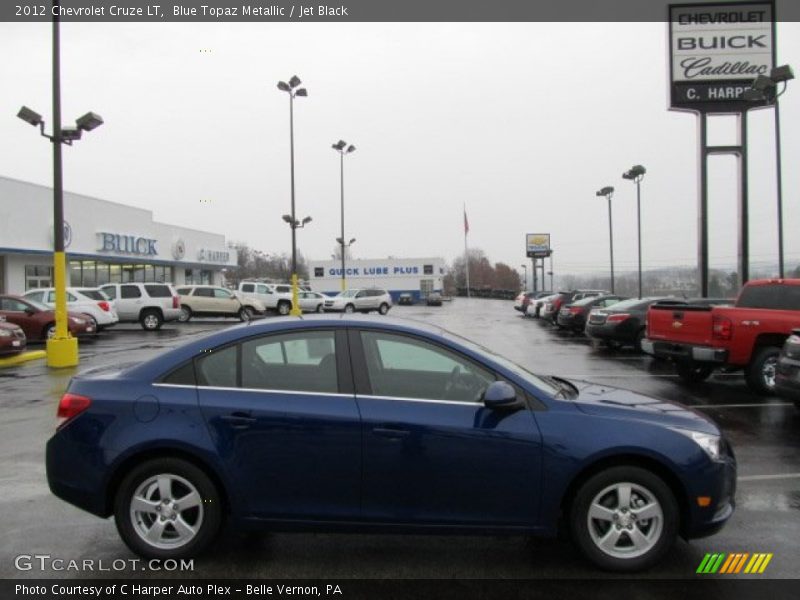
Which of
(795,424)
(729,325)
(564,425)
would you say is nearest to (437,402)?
(564,425)

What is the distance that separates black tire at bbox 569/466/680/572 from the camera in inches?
150

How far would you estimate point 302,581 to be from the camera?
12.3 feet

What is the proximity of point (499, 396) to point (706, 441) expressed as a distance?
1.33 meters

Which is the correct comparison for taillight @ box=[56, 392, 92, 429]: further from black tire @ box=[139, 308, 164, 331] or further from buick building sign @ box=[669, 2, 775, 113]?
buick building sign @ box=[669, 2, 775, 113]

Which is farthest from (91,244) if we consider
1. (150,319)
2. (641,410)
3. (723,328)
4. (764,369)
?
(641,410)

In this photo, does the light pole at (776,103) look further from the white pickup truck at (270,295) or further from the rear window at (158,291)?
the white pickup truck at (270,295)

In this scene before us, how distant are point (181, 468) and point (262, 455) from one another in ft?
1.64

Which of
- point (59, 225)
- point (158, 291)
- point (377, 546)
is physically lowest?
point (377, 546)

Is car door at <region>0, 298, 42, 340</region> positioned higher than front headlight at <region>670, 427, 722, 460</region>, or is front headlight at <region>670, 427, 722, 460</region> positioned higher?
car door at <region>0, 298, 42, 340</region>

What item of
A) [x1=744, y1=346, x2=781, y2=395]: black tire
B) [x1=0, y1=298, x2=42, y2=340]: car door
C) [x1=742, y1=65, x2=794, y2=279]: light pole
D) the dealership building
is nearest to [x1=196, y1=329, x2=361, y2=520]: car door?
[x1=744, y1=346, x2=781, y2=395]: black tire

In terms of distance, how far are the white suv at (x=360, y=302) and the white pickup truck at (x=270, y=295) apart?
313 centimetres

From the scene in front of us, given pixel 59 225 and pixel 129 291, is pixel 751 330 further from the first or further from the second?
pixel 129 291

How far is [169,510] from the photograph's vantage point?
12.8 ft

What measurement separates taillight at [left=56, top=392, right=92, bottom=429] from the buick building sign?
2291 centimetres
